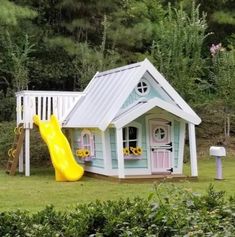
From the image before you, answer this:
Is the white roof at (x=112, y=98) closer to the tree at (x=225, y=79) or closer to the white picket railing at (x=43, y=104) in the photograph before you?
the white picket railing at (x=43, y=104)

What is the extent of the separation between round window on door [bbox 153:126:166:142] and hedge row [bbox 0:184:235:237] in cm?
771

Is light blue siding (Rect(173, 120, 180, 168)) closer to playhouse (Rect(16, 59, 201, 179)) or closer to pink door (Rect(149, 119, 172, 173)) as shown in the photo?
playhouse (Rect(16, 59, 201, 179))

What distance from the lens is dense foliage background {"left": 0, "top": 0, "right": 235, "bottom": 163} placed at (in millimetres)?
18766

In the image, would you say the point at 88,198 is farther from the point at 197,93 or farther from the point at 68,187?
the point at 197,93

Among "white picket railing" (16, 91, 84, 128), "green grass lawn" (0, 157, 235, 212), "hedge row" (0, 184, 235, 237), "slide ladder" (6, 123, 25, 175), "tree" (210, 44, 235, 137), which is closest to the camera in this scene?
"hedge row" (0, 184, 235, 237)

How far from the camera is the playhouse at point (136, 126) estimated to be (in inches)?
487

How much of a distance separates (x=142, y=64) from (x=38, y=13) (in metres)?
9.04

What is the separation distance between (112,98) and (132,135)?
874mm

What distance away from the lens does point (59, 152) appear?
13.1 m

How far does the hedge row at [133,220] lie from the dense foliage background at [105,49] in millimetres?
13545

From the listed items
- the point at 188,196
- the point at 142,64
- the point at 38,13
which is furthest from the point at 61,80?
the point at 188,196

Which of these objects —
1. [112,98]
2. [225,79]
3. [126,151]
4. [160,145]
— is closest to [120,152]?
[126,151]

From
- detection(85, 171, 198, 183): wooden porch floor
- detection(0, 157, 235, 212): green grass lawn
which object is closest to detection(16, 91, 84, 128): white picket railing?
detection(0, 157, 235, 212): green grass lawn

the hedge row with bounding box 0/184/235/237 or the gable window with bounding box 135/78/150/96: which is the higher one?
the gable window with bounding box 135/78/150/96
